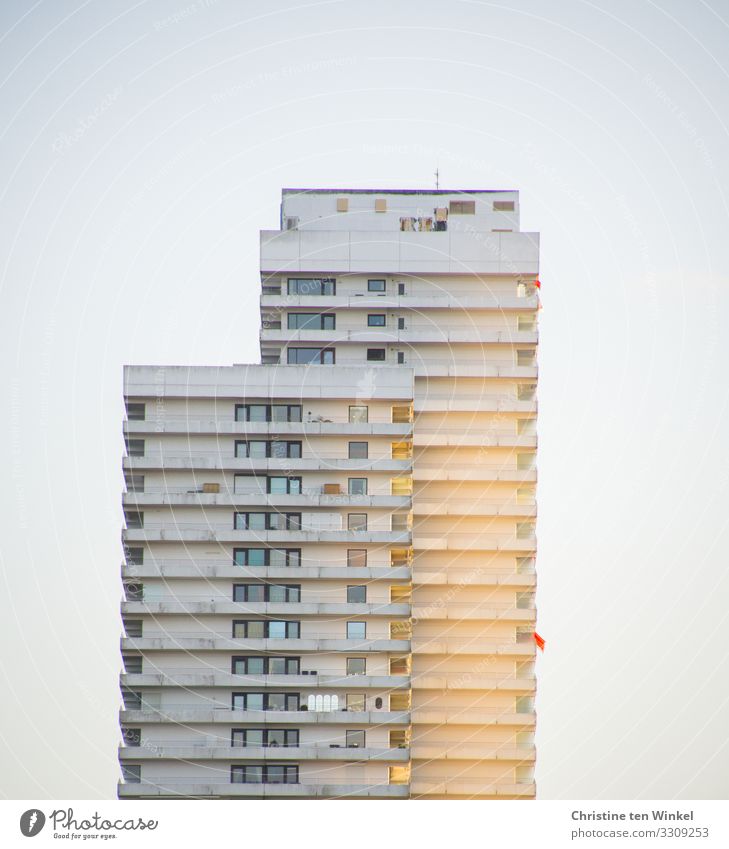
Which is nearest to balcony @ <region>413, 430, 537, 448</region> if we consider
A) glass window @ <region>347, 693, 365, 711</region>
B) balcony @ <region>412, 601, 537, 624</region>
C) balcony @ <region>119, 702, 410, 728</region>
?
balcony @ <region>412, 601, 537, 624</region>

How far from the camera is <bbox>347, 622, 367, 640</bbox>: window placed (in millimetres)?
153125

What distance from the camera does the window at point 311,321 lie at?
551 ft

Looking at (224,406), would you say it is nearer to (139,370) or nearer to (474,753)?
(139,370)

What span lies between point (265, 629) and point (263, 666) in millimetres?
2494

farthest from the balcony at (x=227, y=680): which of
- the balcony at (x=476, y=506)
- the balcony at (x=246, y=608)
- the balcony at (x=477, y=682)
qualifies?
the balcony at (x=476, y=506)

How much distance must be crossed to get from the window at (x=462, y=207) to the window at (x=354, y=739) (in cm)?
4277

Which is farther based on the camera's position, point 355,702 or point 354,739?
point 355,702

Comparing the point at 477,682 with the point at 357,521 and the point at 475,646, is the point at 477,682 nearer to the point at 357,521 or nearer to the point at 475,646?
the point at 475,646

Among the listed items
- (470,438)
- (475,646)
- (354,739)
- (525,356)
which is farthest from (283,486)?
(525,356)

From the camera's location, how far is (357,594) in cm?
15425

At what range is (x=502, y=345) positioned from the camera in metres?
169

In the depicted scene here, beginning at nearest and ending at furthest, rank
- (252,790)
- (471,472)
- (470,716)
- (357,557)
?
(252,790), (357,557), (470,716), (471,472)

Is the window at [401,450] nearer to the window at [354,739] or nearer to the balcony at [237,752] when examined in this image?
the window at [354,739]
